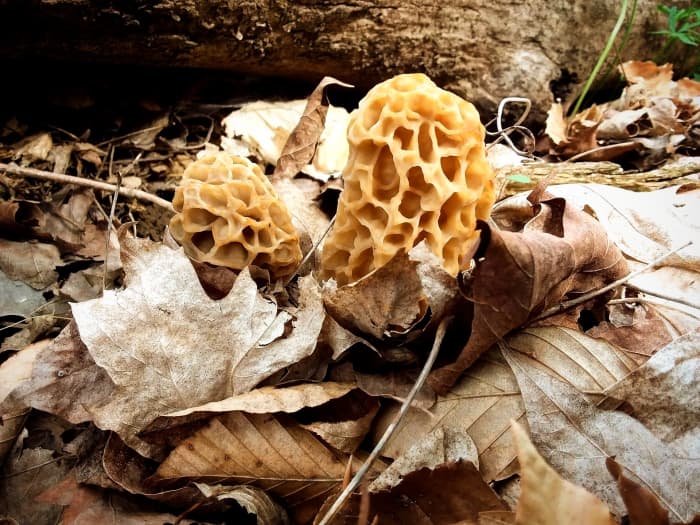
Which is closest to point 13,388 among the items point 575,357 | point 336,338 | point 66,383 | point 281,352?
point 66,383

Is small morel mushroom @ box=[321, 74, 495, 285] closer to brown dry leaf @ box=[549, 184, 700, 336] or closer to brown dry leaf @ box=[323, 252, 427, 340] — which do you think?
brown dry leaf @ box=[323, 252, 427, 340]

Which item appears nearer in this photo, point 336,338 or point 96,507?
point 96,507

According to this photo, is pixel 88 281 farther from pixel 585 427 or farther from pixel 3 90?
pixel 585 427

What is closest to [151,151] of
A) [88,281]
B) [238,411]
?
[88,281]

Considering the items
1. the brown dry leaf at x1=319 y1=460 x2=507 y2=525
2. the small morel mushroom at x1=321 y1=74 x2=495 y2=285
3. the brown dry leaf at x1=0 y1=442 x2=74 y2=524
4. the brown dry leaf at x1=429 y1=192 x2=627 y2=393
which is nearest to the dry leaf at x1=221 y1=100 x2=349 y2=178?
the small morel mushroom at x1=321 y1=74 x2=495 y2=285

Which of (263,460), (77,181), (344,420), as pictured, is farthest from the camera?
(77,181)

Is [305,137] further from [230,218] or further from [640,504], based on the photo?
[640,504]

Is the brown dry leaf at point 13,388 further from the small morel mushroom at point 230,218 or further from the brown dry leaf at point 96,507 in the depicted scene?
the small morel mushroom at point 230,218
